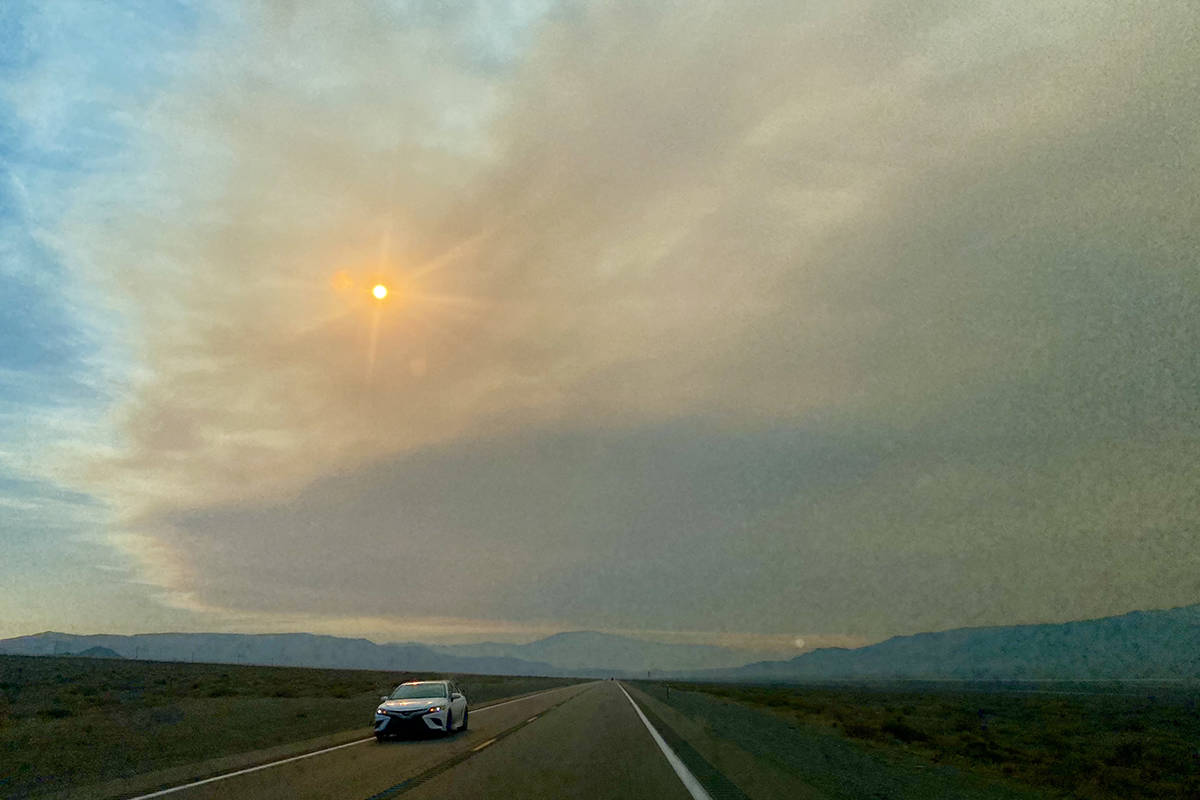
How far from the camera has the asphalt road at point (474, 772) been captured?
1198 cm

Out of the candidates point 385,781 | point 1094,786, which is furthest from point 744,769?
point 1094,786

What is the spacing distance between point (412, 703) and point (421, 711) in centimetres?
68

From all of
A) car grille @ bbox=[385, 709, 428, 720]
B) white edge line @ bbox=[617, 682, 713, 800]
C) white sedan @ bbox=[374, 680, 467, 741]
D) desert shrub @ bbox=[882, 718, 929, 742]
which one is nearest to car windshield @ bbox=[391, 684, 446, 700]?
white sedan @ bbox=[374, 680, 467, 741]

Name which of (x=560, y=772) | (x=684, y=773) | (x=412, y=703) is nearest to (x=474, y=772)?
(x=560, y=772)

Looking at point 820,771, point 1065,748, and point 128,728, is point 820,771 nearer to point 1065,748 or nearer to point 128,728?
point 1065,748

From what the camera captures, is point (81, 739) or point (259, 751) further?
point (81, 739)

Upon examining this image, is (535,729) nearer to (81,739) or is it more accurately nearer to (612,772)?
(612,772)

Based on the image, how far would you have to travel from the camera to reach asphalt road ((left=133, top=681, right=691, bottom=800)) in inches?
472

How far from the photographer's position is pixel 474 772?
14141 millimetres

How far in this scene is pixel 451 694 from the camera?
23.7 meters

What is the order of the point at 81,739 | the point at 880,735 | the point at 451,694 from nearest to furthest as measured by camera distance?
the point at 81,739, the point at 451,694, the point at 880,735

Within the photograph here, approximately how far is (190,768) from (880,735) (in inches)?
1007

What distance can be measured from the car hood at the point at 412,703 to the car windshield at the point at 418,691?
0.44 m

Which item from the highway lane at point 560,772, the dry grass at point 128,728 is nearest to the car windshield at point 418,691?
the highway lane at point 560,772
